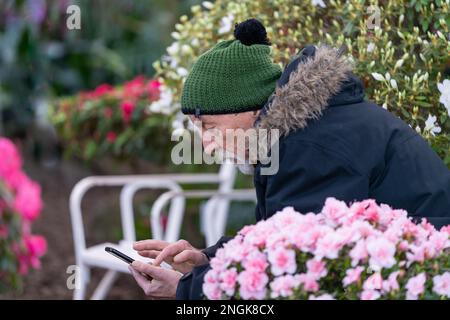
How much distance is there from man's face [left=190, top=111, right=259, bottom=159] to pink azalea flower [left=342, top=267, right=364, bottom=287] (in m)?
0.69

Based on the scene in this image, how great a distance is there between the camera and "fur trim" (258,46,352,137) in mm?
2350

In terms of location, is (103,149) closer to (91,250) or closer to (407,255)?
(91,250)

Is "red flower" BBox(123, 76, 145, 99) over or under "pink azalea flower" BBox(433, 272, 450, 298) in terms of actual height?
under

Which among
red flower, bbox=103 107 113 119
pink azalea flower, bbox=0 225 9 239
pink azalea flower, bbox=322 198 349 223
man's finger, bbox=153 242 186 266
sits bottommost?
pink azalea flower, bbox=0 225 9 239

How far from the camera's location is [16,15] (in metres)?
8.13

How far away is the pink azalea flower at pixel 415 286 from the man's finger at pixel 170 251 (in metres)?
0.73

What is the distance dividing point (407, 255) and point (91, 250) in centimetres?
230

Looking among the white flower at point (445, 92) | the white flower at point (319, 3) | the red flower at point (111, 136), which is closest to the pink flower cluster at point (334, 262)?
the white flower at point (445, 92)

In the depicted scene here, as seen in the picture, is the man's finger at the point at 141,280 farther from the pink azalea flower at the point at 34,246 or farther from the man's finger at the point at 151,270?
the pink azalea flower at the point at 34,246

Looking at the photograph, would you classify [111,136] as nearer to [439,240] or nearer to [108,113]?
[108,113]

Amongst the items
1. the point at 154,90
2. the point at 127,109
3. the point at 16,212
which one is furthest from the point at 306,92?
the point at 127,109

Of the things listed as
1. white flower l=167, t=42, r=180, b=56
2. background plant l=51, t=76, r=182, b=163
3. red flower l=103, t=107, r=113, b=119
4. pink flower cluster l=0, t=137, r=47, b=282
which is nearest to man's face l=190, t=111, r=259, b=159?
white flower l=167, t=42, r=180, b=56

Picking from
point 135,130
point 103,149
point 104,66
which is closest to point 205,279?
point 135,130

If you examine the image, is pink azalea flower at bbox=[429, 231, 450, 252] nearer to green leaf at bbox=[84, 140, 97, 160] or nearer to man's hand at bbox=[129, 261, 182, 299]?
man's hand at bbox=[129, 261, 182, 299]
